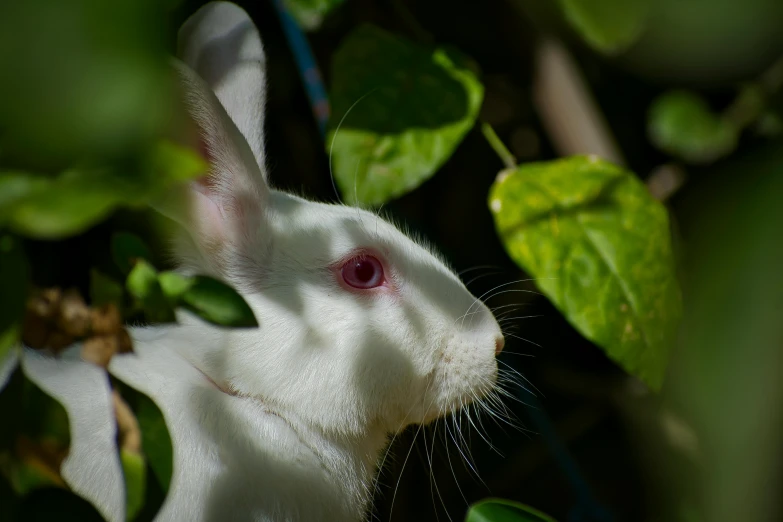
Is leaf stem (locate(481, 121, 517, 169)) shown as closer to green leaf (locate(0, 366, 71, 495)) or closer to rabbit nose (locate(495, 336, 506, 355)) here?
rabbit nose (locate(495, 336, 506, 355))

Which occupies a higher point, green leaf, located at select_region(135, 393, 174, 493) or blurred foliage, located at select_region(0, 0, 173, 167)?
blurred foliage, located at select_region(0, 0, 173, 167)

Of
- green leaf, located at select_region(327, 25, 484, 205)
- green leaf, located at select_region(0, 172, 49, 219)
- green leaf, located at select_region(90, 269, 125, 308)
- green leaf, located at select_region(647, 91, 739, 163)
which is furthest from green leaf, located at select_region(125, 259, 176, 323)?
green leaf, located at select_region(647, 91, 739, 163)

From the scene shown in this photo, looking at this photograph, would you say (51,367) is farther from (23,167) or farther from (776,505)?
(776,505)

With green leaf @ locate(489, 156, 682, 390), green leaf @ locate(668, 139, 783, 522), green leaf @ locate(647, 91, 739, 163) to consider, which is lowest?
green leaf @ locate(647, 91, 739, 163)

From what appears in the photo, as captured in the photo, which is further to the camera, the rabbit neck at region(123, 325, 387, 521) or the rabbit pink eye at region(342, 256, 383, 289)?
the rabbit pink eye at region(342, 256, 383, 289)

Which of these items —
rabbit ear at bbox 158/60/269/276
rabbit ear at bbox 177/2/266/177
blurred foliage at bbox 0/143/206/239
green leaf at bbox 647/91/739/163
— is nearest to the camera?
blurred foliage at bbox 0/143/206/239

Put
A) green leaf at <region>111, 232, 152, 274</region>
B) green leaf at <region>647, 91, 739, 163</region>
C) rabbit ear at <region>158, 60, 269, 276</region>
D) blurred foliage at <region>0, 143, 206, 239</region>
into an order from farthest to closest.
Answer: green leaf at <region>647, 91, 739, 163</region>
rabbit ear at <region>158, 60, 269, 276</region>
green leaf at <region>111, 232, 152, 274</region>
blurred foliage at <region>0, 143, 206, 239</region>

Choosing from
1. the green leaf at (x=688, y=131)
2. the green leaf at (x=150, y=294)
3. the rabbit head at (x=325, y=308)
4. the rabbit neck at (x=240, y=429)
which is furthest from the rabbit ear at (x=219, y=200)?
the green leaf at (x=688, y=131)
